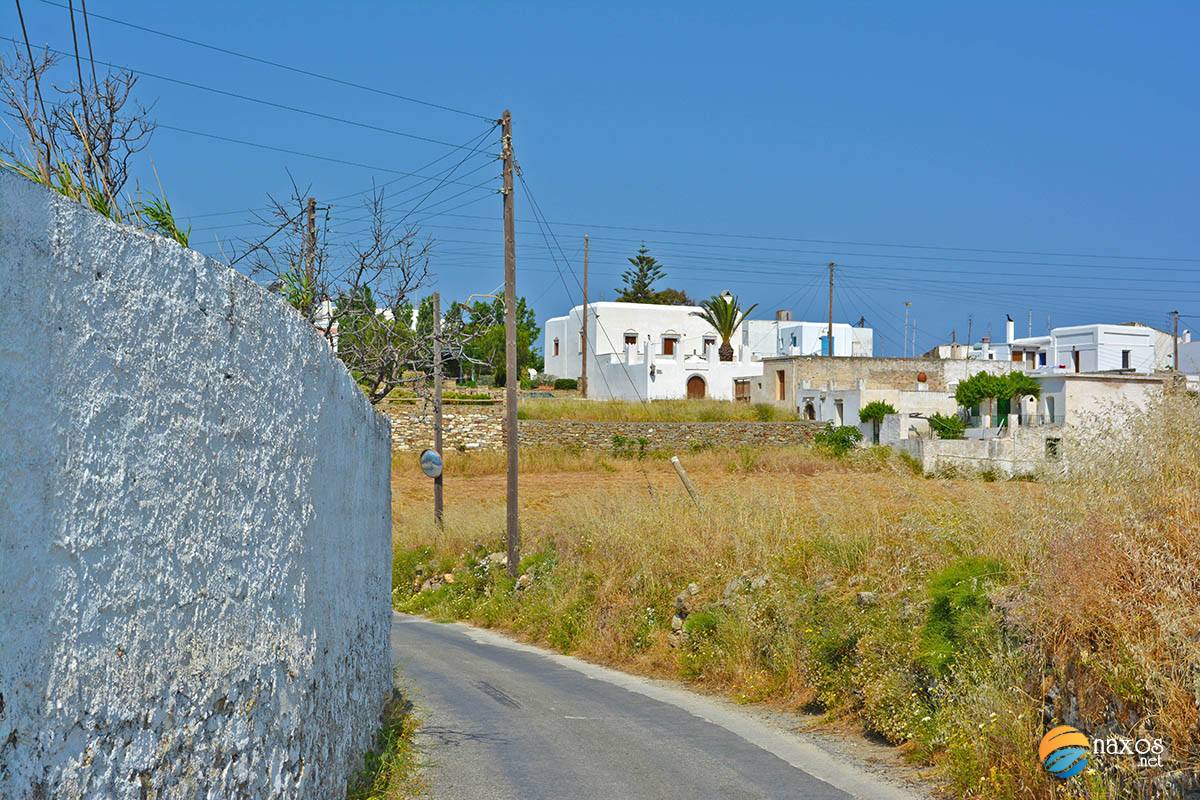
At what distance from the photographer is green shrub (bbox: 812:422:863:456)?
170ft

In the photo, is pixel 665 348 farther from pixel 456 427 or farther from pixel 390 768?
pixel 390 768

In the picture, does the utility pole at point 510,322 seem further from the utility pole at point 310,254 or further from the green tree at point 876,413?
the green tree at point 876,413

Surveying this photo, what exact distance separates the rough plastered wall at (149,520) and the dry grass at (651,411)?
50.0 meters

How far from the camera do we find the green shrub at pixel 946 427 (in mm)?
53188

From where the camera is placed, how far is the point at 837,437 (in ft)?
179

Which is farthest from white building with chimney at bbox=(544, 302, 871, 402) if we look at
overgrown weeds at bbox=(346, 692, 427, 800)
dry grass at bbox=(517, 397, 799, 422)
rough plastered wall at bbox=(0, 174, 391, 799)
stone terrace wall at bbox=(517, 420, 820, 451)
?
rough plastered wall at bbox=(0, 174, 391, 799)

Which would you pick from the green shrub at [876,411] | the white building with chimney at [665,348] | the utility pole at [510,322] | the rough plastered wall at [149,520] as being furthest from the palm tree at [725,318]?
the rough plastered wall at [149,520]

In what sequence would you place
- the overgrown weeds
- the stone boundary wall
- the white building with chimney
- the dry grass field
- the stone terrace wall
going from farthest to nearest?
1. the white building with chimney
2. the stone terrace wall
3. the stone boundary wall
4. the overgrown weeds
5. the dry grass field

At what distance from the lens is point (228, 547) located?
4.90 metres

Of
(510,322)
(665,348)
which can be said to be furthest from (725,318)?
(510,322)

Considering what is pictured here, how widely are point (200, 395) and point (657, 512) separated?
1566cm

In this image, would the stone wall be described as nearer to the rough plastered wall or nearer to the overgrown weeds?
the overgrown weeds

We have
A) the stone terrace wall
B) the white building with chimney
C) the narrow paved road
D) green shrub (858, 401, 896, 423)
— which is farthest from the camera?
the white building with chimney

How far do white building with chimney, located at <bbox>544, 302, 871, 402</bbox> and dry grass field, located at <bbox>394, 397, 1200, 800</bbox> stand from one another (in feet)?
156
